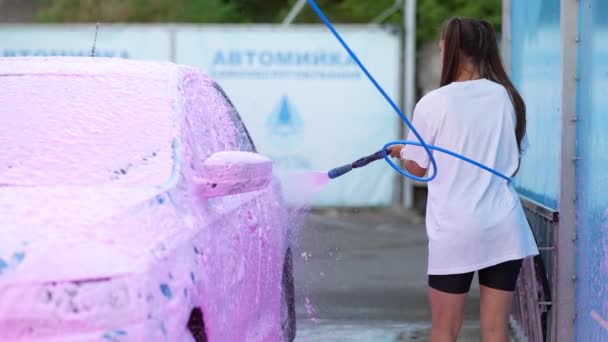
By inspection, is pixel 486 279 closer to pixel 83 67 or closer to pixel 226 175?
pixel 226 175

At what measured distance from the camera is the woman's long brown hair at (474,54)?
510cm

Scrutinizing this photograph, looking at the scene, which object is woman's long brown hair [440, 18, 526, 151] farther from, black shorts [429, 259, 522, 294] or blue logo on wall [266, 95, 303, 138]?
blue logo on wall [266, 95, 303, 138]

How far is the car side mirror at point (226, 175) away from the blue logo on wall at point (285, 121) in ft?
38.5

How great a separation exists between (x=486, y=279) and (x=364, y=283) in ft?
16.4

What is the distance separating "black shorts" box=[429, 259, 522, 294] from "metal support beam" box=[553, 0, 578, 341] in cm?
71

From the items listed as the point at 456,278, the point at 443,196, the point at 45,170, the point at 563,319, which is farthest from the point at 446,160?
the point at 45,170

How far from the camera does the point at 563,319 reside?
5.80 meters

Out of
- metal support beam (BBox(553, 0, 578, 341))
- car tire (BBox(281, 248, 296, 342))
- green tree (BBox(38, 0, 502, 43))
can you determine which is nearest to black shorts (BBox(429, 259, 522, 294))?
metal support beam (BBox(553, 0, 578, 341))

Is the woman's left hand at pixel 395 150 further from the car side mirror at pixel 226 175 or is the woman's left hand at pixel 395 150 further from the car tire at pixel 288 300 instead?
the car side mirror at pixel 226 175

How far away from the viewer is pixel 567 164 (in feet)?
18.6

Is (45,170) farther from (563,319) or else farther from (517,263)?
(563,319)

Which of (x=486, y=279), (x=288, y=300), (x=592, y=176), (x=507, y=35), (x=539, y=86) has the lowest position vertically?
(x=288, y=300)

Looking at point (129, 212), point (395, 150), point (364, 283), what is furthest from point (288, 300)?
point (364, 283)

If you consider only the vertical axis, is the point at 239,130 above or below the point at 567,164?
above
